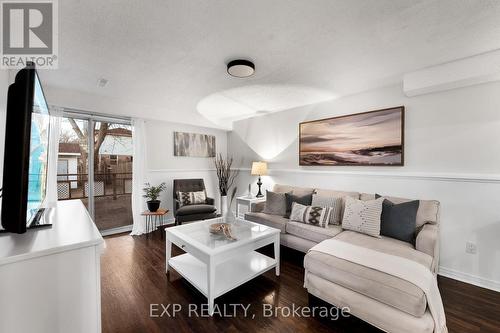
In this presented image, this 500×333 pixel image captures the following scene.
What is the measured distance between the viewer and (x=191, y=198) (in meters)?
4.11

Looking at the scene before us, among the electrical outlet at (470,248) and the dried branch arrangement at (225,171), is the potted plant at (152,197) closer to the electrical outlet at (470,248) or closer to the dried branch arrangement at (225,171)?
the dried branch arrangement at (225,171)

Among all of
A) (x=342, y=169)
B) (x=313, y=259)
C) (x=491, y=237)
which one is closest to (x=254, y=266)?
(x=313, y=259)

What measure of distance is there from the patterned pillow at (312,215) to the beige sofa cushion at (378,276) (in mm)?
479

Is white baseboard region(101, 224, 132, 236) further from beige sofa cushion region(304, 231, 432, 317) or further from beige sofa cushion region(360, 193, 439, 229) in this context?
beige sofa cushion region(360, 193, 439, 229)

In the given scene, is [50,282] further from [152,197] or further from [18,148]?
[152,197]

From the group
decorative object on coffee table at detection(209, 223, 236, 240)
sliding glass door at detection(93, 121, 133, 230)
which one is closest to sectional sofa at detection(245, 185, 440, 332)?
decorative object on coffee table at detection(209, 223, 236, 240)

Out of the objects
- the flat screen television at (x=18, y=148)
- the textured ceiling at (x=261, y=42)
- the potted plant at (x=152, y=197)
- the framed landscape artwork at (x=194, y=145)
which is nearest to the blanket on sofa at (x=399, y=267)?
the textured ceiling at (x=261, y=42)

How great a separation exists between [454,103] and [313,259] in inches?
93.0

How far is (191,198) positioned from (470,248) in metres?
3.93

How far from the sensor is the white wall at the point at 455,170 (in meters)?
2.20

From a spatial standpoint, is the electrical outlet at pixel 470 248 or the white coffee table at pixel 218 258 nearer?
the white coffee table at pixel 218 258

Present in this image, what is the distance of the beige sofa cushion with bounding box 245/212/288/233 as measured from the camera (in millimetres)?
2912

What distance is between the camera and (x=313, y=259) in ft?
6.17

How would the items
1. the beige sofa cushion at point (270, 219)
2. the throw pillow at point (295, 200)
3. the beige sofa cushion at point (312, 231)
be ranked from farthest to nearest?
1. the throw pillow at point (295, 200)
2. the beige sofa cushion at point (270, 219)
3. the beige sofa cushion at point (312, 231)
